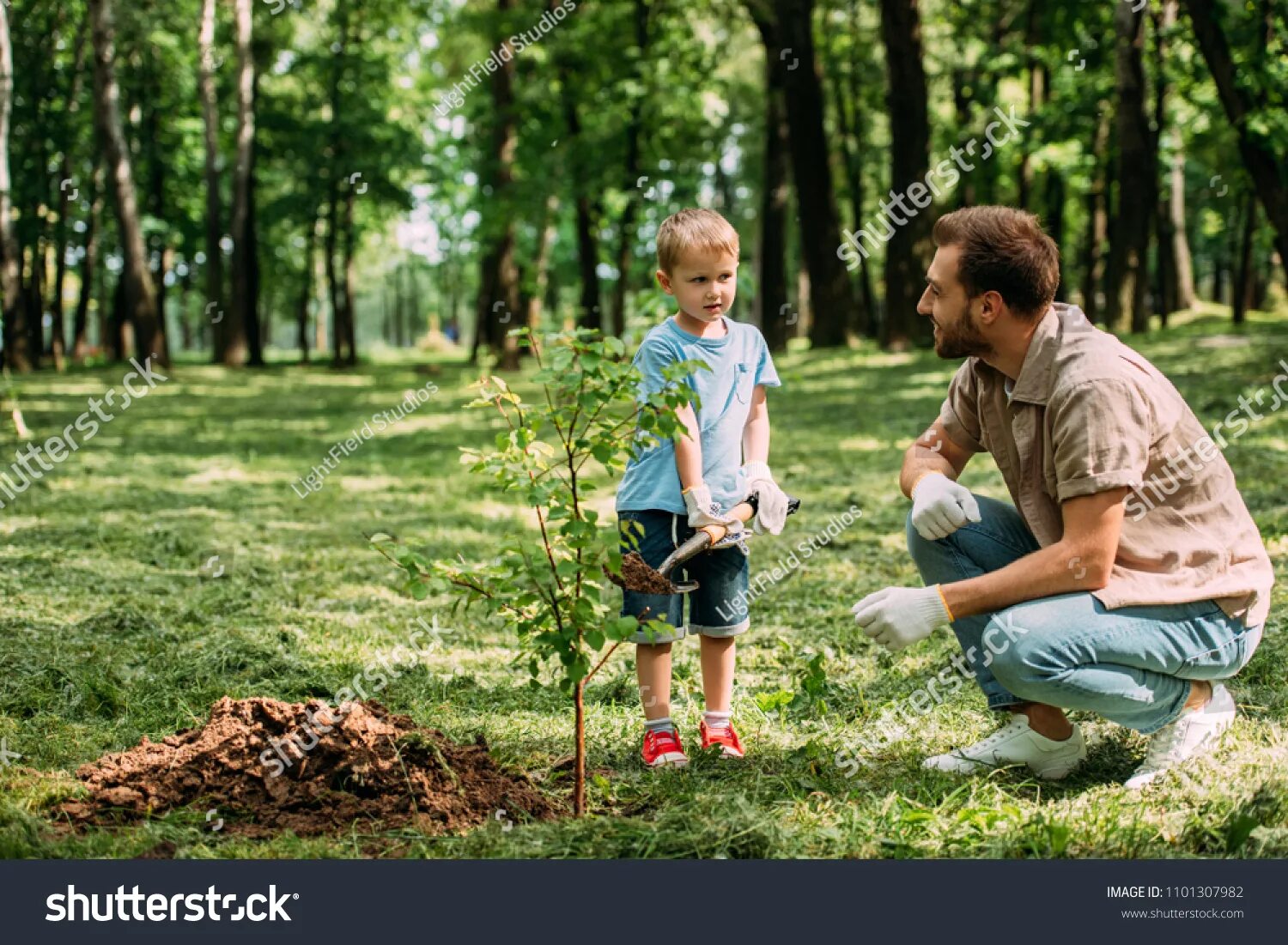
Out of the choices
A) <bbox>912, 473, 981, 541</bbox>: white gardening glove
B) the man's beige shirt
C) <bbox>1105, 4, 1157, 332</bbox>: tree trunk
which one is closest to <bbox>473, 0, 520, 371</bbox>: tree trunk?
<bbox>1105, 4, 1157, 332</bbox>: tree trunk

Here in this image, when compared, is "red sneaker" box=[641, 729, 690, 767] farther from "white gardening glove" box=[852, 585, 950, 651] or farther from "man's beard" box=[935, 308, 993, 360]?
"man's beard" box=[935, 308, 993, 360]

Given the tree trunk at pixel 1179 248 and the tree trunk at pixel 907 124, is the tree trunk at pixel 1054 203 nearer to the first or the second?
the tree trunk at pixel 1179 248

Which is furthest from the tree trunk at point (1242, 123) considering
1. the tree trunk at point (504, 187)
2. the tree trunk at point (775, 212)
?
the tree trunk at point (504, 187)

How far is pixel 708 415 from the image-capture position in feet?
12.0

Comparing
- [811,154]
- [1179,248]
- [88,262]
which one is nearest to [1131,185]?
[811,154]

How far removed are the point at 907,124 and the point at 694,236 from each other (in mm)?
13483

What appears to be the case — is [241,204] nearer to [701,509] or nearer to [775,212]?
[775,212]

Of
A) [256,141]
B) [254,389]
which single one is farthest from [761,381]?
[256,141]

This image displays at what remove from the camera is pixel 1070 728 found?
11.2 feet

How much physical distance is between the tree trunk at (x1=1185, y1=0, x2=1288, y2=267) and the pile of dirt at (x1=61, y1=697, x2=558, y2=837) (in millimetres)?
9517

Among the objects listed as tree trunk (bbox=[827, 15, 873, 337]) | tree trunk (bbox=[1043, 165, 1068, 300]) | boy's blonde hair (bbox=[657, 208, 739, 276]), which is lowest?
boy's blonde hair (bbox=[657, 208, 739, 276])

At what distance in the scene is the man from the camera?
308cm

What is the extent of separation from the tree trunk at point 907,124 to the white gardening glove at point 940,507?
1288cm

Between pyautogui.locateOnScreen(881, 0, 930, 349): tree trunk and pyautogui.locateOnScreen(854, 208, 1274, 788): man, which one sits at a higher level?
pyautogui.locateOnScreen(881, 0, 930, 349): tree trunk
